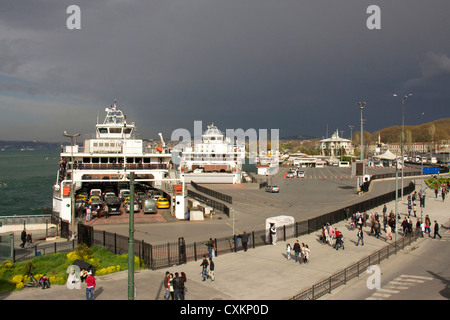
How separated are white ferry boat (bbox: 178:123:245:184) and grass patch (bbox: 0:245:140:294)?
46.4 m

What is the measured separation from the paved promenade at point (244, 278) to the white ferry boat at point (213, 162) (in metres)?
44.5

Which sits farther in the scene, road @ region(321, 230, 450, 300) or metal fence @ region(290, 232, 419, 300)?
road @ region(321, 230, 450, 300)

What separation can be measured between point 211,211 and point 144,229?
320 inches

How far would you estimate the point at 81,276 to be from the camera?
48.5 feet

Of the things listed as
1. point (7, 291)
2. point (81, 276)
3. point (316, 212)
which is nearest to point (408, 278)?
point (81, 276)

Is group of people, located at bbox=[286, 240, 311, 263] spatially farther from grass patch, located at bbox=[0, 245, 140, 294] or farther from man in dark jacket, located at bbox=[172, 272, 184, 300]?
grass patch, located at bbox=[0, 245, 140, 294]

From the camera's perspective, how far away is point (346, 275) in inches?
603

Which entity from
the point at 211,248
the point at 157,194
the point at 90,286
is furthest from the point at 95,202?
the point at 90,286

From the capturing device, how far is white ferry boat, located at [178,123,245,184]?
65925 mm

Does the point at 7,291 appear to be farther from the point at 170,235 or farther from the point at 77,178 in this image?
the point at 77,178

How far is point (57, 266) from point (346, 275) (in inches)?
504

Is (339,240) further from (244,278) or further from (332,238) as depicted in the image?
(244,278)

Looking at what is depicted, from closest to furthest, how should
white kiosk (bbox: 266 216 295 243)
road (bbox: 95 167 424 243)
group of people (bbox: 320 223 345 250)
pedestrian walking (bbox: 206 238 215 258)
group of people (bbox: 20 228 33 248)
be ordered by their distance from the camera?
pedestrian walking (bbox: 206 238 215 258)
group of people (bbox: 320 223 345 250)
white kiosk (bbox: 266 216 295 243)
group of people (bbox: 20 228 33 248)
road (bbox: 95 167 424 243)

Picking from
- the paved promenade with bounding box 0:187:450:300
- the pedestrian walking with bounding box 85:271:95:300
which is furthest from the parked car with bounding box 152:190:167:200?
the pedestrian walking with bounding box 85:271:95:300
